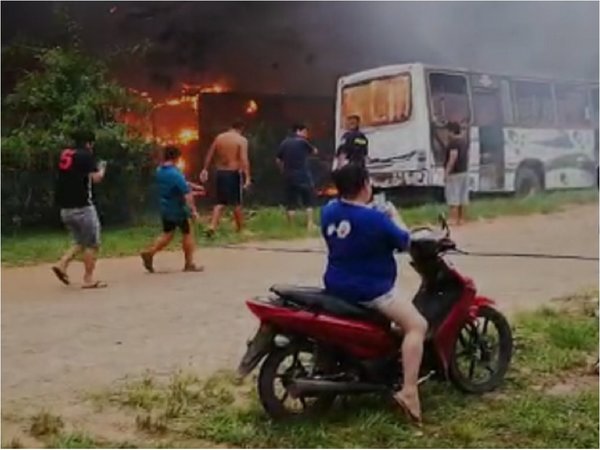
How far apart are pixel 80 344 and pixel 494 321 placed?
222cm

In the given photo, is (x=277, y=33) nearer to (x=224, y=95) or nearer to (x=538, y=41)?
(x=224, y=95)

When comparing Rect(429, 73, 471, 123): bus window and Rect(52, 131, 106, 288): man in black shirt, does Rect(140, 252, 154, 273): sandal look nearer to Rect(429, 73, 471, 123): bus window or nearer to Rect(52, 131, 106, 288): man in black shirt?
Rect(52, 131, 106, 288): man in black shirt

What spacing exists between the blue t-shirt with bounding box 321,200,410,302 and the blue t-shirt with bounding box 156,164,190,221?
400 cm

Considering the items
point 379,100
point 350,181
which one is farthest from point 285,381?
point 379,100

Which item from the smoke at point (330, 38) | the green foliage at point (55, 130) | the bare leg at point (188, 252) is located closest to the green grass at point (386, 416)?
the bare leg at point (188, 252)

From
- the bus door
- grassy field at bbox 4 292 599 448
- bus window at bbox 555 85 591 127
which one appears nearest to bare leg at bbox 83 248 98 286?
grassy field at bbox 4 292 599 448

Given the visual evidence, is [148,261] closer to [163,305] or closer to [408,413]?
[163,305]

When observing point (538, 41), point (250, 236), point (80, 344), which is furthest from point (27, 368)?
point (538, 41)

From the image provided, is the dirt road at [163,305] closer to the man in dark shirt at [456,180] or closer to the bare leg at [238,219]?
the bare leg at [238,219]

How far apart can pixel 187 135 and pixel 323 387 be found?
11.8 meters

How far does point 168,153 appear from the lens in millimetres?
7828

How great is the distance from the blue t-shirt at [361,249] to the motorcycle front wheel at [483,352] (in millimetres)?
608

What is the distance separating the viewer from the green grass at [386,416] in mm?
3742

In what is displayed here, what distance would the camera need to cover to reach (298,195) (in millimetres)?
11109
